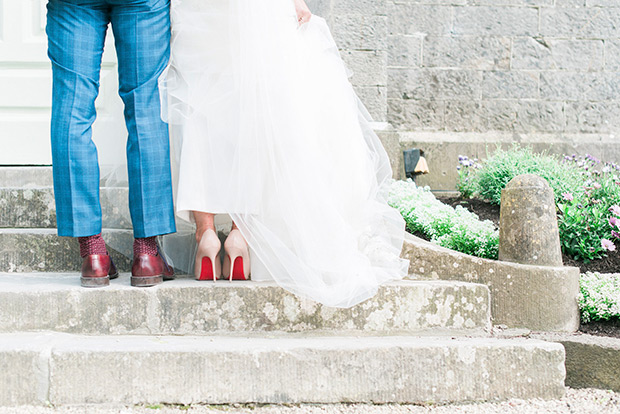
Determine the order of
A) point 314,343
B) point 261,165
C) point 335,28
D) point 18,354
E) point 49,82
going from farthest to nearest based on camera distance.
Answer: point 335,28 < point 49,82 < point 261,165 < point 314,343 < point 18,354

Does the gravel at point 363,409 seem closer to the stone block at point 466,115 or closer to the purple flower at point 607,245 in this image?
the purple flower at point 607,245

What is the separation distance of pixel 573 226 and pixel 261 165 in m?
1.91

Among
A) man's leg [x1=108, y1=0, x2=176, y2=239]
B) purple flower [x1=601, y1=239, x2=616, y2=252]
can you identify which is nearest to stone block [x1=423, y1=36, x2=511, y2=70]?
purple flower [x1=601, y1=239, x2=616, y2=252]

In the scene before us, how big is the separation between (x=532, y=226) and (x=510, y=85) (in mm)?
2947

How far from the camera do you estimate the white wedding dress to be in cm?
212

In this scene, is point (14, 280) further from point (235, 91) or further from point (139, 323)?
point (235, 91)

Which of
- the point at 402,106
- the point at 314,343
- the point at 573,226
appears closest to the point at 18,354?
the point at 314,343

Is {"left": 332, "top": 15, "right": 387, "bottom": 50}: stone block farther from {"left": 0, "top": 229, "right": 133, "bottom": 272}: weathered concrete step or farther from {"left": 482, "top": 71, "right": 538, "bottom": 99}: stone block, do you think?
{"left": 0, "top": 229, "right": 133, "bottom": 272}: weathered concrete step

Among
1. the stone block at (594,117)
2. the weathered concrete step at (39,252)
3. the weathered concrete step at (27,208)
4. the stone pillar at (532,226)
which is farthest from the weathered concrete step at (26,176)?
the stone block at (594,117)

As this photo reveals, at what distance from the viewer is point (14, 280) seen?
2.27m

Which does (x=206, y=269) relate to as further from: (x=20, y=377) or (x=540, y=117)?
(x=540, y=117)

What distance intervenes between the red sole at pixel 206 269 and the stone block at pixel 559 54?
12.8 feet

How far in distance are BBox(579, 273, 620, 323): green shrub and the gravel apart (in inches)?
20.5

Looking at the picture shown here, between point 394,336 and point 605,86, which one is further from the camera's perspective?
point 605,86
